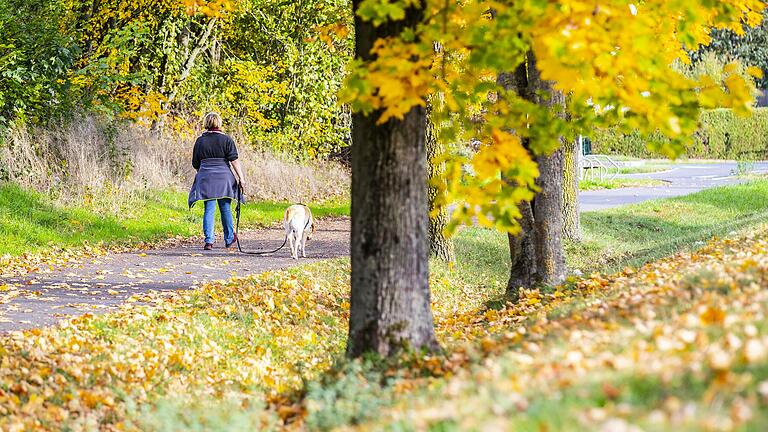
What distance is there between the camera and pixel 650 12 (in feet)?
21.6

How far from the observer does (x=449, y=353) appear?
245 inches

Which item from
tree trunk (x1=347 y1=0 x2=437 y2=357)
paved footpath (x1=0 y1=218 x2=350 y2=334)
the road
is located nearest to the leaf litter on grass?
tree trunk (x1=347 y1=0 x2=437 y2=357)

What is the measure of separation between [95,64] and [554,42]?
14.1 m

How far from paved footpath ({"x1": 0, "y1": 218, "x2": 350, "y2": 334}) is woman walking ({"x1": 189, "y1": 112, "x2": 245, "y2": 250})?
2.52 ft

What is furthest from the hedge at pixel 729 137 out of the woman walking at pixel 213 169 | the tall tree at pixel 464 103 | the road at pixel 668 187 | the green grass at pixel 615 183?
the tall tree at pixel 464 103

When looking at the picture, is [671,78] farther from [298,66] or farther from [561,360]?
[298,66]

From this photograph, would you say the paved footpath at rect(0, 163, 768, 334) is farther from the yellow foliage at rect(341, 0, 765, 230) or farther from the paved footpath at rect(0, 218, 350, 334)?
the yellow foliage at rect(341, 0, 765, 230)

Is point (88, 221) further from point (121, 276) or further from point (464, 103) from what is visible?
point (464, 103)

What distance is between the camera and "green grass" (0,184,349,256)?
542 inches

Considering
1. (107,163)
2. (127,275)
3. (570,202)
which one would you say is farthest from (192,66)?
(127,275)

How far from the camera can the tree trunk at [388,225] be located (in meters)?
6.10

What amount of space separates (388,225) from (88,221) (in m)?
10.5

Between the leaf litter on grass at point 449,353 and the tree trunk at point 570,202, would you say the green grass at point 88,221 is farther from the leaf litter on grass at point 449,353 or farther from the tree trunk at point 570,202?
the tree trunk at point 570,202

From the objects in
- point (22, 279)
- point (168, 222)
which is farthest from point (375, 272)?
point (168, 222)
